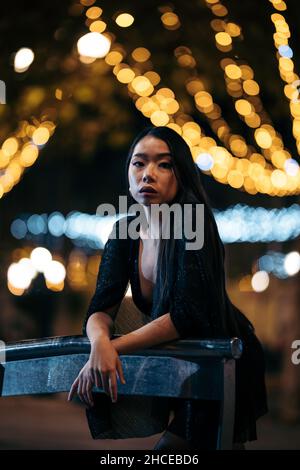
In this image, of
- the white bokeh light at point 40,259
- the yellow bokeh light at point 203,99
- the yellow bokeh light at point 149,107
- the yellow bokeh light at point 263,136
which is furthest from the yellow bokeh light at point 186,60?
the white bokeh light at point 40,259

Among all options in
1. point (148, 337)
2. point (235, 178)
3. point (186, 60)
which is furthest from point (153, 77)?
point (148, 337)

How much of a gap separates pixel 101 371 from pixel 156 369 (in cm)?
17

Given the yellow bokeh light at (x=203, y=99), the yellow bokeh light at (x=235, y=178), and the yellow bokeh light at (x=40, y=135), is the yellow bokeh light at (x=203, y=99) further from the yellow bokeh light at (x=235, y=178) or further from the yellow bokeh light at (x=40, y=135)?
the yellow bokeh light at (x=40, y=135)

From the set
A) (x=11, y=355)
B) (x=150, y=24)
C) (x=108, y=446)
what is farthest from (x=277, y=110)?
(x=11, y=355)

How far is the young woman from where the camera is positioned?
2.63m

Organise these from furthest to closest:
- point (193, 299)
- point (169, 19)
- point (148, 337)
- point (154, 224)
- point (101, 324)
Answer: point (169, 19), point (154, 224), point (101, 324), point (193, 299), point (148, 337)

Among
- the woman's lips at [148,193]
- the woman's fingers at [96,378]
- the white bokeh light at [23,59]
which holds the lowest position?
the woman's fingers at [96,378]

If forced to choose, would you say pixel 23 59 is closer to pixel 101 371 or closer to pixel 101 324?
pixel 101 324

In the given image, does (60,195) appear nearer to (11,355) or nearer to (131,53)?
(131,53)

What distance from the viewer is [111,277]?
3047 mm

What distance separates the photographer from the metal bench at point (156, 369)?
7.98 ft

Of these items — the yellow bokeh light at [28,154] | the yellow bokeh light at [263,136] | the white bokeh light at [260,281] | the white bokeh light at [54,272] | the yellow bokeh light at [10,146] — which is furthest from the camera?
the white bokeh light at [260,281]

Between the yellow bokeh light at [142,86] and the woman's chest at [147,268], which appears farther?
the yellow bokeh light at [142,86]

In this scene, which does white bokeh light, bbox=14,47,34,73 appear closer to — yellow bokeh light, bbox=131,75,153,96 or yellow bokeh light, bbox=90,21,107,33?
yellow bokeh light, bbox=90,21,107,33
